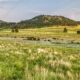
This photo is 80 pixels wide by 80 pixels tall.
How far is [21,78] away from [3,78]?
72 centimetres

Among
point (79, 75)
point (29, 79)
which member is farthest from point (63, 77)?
point (29, 79)

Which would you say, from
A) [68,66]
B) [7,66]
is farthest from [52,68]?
[7,66]

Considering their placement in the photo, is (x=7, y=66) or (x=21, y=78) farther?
(x=7, y=66)

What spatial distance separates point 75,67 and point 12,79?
16.6 ft

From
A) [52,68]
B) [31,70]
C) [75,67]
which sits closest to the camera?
[31,70]

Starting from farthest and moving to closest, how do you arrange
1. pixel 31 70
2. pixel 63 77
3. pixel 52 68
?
pixel 52 68
pixel 31 70
pixel 63 77

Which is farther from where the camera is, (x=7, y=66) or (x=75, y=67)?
(x=75, y=67)

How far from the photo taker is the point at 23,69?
13094mm

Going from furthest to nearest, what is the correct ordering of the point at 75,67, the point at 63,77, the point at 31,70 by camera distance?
the point at 75,67, the point at 31,70, the point at 63,77

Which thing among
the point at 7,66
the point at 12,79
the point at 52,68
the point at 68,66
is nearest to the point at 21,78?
the point at 12,79

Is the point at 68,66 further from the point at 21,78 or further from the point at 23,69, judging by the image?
the point at 21,78

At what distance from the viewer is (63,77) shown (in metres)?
12.0

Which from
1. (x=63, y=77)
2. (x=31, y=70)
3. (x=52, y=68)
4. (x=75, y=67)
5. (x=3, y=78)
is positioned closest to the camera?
(x=3, y=78)

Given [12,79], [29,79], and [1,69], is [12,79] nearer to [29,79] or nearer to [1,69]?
[29,79]
